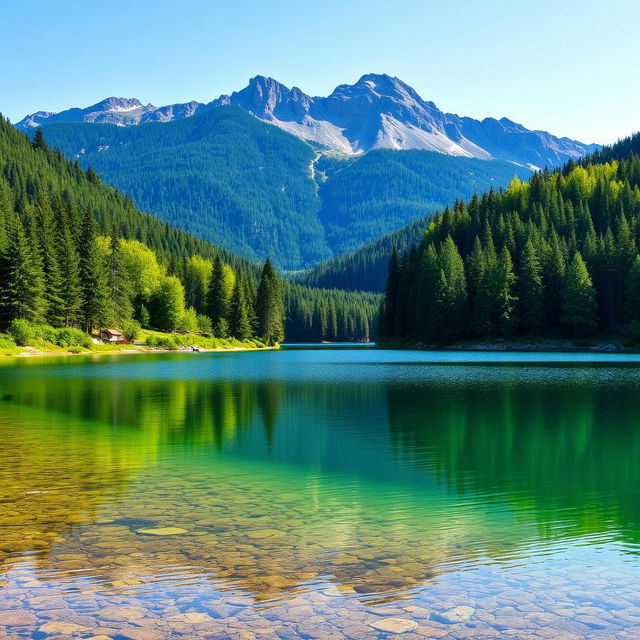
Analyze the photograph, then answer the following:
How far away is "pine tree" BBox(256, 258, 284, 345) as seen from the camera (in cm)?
14650

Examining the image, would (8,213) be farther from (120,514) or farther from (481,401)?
(120,514)

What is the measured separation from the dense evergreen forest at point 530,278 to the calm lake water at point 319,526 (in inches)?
3604

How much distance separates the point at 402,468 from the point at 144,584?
1042cm

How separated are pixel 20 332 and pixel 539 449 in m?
76.8

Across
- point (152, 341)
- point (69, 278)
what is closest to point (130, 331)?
point (152, 341)

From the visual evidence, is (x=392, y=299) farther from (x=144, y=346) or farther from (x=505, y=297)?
(x=144, y=346)

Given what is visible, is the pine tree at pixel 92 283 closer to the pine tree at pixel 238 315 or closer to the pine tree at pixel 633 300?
the pine tree at pixel 238 315

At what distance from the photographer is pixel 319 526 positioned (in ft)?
42.1

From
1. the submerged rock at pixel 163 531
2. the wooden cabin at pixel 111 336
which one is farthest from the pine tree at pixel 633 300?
the submerged rock at pixel 163 531

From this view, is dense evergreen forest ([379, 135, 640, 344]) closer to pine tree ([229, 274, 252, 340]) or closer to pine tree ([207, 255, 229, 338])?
pine tree ([229, 274, 252, 340])

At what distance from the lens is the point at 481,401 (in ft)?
119

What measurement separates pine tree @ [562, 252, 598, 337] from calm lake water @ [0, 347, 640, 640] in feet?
297

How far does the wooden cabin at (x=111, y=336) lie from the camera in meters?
109

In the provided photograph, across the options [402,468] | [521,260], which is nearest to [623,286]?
[521,260]
